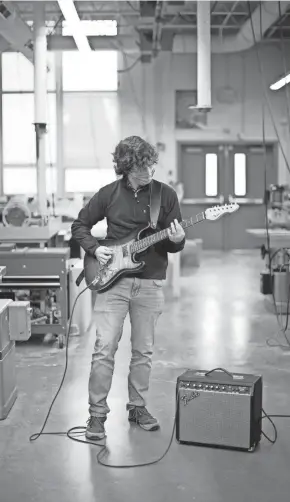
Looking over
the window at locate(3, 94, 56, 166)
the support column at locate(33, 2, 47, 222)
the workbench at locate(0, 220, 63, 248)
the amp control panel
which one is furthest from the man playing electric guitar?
the window at locate(3, 94, 56, 166)

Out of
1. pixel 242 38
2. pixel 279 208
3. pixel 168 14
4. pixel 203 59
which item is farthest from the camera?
pixel 168 14

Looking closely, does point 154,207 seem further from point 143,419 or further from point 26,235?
point 26,235

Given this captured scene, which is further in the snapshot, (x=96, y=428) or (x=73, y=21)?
(x=73, y=21)

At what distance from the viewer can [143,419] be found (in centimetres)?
354

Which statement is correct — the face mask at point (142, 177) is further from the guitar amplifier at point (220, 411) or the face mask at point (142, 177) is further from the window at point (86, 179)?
the window at point (86, 179)

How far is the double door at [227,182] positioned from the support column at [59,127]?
2.32 meters

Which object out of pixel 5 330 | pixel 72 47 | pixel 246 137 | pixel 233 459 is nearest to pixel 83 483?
pixel 233 459

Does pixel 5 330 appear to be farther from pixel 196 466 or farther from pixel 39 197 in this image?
pixel 39 197

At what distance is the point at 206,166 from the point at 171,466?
1063cm

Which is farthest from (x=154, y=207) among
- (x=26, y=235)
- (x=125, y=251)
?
(x=26, y=235)

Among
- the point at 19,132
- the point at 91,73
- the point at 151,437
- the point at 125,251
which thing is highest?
the point at 91,73

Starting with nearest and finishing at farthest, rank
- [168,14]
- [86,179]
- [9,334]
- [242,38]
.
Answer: [9,334], [242,38], [168,14], [86,179]

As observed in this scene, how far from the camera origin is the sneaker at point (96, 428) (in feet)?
11.0

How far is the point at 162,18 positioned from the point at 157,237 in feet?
28.3
